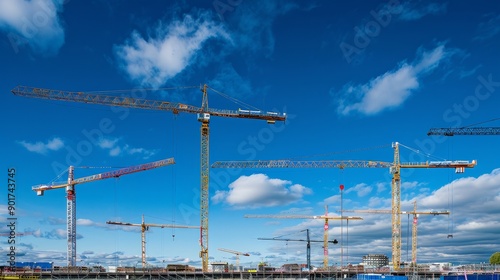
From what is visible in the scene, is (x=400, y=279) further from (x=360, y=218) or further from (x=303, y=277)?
(x=360, y=218)

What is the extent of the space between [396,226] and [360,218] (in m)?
28.3

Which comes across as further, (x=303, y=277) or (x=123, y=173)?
(x=123, y=173)

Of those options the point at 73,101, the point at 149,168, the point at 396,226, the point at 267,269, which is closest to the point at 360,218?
the point at 396,226

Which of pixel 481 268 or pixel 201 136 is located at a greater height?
pixel 201 136

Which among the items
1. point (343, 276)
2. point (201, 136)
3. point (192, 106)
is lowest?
point (343, 276)

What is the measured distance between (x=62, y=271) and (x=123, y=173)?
146 ft

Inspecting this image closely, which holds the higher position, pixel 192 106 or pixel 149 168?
pixel 192 106

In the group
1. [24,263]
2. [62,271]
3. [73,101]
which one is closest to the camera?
[62,271]

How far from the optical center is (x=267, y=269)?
399 feet

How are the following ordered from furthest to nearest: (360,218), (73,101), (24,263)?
(360,218) → (73,101) → (24,263)

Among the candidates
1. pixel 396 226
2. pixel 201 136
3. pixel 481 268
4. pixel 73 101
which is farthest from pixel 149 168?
pixel 481 268

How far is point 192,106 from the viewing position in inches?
5256

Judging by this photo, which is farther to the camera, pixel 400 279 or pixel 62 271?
pixel 62 271

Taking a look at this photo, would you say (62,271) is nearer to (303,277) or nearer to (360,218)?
(303,277)
